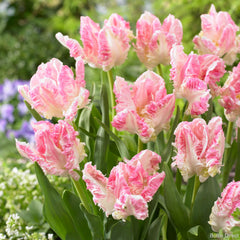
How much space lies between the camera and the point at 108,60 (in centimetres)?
92

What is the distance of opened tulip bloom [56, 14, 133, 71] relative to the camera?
91 cm

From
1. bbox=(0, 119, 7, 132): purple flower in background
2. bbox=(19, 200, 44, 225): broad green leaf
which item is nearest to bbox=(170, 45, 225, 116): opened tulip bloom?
bbox=(19, 200, 44, 225): broad green leaf

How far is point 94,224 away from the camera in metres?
0.84

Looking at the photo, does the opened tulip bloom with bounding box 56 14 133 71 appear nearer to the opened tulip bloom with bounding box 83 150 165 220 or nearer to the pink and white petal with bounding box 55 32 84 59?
the pink and white petal with bounding box 55 32 84 59

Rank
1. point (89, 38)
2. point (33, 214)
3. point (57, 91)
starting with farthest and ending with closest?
1. point (33, 214)
2. point (89, 38)
3. point (57, 91)

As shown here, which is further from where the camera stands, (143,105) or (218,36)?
(218,36)

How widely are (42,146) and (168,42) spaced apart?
343 mm

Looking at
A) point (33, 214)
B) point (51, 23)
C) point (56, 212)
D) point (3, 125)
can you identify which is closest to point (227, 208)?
point (56, 212)

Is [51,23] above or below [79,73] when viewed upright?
above

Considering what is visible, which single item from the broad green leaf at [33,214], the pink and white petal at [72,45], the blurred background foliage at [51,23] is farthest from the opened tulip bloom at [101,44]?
the blurred background foliage at [51,23]

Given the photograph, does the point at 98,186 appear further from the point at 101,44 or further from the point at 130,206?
the point at 101,44

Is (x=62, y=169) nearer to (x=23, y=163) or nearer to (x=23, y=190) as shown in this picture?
(x=23, y=190)

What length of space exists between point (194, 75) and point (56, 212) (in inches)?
14.3

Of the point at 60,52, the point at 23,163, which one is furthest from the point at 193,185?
the point at 60,52
